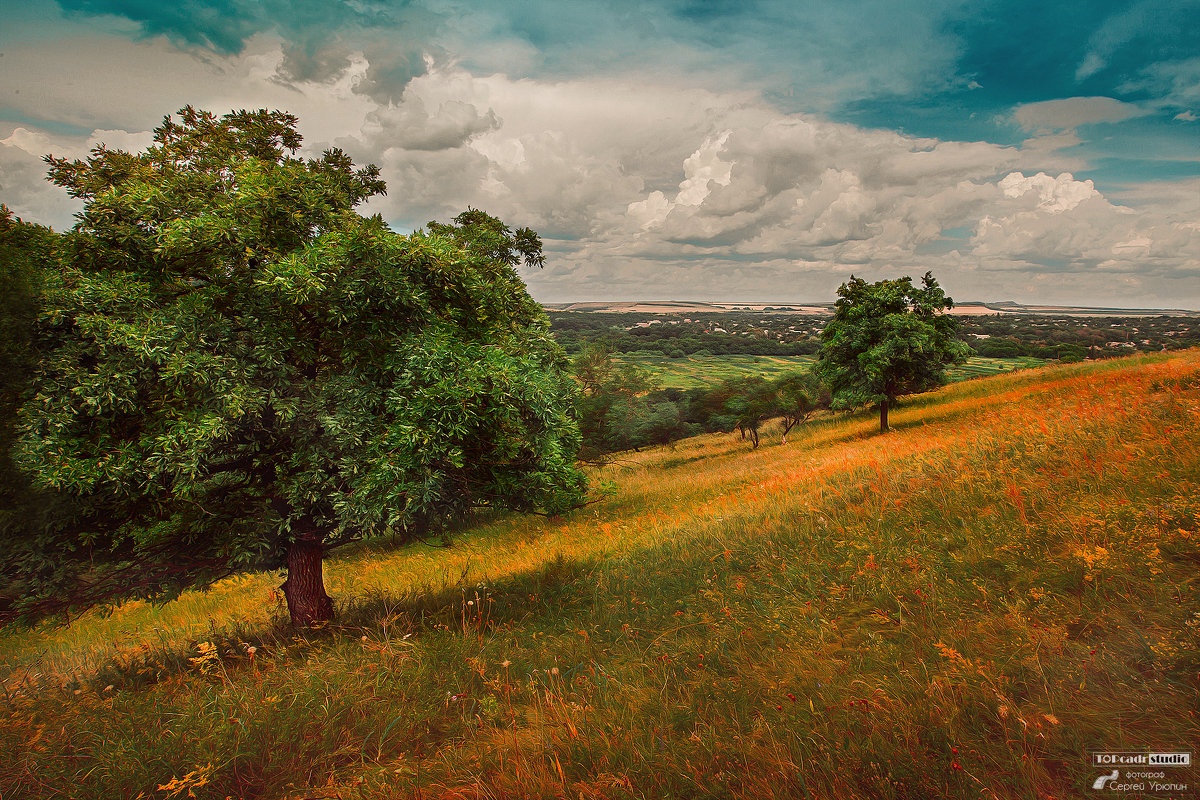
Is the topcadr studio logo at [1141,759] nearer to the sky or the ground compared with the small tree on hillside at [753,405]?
nearer to the sky

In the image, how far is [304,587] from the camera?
8.22 meters

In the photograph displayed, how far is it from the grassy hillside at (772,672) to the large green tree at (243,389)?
153 cm

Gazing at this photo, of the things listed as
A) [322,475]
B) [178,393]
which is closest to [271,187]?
[178,393]

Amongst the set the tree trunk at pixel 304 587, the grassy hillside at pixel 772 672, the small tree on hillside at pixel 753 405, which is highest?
the grassy hillside at pixel 772 672

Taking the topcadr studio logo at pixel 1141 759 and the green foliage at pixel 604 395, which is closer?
the topcadr studio logo at pixel 1141 759

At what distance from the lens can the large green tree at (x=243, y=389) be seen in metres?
5.96

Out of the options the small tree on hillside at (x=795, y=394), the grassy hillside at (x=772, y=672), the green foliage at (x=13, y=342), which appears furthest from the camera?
the small tree on hillside at (x=795, y=394)

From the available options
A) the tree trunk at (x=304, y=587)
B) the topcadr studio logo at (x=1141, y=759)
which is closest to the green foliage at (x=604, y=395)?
the tree trunk at (x=304, y=587)

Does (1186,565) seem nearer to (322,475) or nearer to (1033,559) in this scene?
(1033,559)

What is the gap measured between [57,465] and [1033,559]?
10.7 m

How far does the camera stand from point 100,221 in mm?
6492

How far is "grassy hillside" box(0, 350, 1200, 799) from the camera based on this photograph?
307 centimetres

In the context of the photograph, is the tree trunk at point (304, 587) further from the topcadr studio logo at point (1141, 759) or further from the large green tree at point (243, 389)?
the topcadr studio logo at point (1141, 759)

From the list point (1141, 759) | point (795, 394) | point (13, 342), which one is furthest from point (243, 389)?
point (795, 394)
